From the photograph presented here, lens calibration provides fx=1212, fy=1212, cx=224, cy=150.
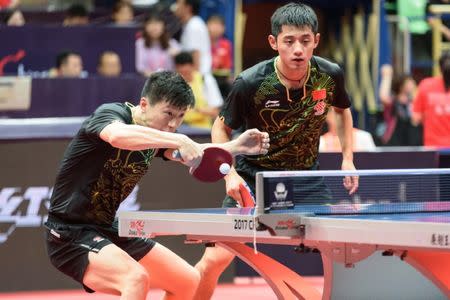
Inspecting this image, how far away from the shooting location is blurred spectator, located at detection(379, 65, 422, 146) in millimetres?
13883

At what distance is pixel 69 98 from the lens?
1280 cm

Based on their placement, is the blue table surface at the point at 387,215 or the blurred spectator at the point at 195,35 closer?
the blue table surface at the point at 387,215

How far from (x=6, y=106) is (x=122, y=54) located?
2104 millimetres

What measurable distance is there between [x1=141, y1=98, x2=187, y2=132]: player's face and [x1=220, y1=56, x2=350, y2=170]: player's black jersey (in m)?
1.09

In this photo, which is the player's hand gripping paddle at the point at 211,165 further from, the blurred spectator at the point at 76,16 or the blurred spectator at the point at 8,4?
the blurred spectator at the point at 8,4

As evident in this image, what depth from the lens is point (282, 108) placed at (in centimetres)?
724

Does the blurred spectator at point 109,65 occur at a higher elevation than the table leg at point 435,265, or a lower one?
higher

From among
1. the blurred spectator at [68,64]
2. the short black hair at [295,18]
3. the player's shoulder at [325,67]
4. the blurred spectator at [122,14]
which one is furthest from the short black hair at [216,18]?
the short black hair at [295,18]

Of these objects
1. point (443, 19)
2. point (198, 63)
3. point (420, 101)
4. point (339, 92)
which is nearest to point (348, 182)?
point (339, 92)

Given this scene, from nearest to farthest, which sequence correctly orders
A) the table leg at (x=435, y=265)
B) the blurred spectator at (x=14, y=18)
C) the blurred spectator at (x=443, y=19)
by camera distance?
the table leg at (x=435, y=265) → the blurred spectator at (x=14, y=18) → the blurred spectator at (x=443, y=19)

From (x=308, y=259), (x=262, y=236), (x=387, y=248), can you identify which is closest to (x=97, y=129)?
(x=262, y=236)

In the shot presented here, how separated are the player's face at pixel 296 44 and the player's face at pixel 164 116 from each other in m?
1.01

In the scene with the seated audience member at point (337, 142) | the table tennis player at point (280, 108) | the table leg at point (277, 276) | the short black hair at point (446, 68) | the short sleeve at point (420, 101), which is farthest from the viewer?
the short sleeve at point (420, 101)

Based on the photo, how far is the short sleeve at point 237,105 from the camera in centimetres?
721
